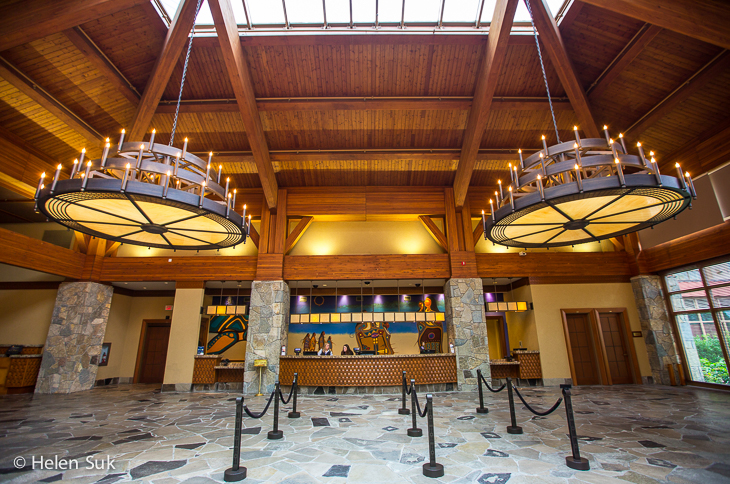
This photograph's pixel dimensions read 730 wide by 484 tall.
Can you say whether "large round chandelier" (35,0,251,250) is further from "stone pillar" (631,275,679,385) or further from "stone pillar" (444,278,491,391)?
"stone pillar" (631,275,679,385)

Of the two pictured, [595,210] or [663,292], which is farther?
[663,292]

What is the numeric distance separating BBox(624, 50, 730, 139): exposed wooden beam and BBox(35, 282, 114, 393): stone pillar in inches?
771

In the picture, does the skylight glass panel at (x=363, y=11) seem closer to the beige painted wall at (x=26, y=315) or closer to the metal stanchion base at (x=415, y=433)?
the metal stanchion base at (x=415, y=433)

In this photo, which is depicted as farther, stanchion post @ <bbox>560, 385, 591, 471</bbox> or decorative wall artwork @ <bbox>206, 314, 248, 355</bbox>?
decorative wall artwork @ <bbox>206, 314, 248, 355</bbox>

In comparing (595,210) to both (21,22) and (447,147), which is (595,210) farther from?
(21,22)

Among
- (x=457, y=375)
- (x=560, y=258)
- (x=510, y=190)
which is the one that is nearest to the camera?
(x=510, y=190)

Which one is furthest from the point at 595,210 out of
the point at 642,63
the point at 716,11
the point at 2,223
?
the point at 2,223

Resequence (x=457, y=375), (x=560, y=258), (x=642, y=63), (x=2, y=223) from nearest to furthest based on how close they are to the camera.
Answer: (x=642, y=63), (x=457, y=375), (x=560, y=258), (x=2, y=223)

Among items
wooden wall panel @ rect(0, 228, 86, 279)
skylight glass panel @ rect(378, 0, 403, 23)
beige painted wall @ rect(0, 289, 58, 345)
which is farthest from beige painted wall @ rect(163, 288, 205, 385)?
skylight glass panel @ rect(378, 0, 403, 23)

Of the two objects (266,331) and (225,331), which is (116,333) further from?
(266,331)

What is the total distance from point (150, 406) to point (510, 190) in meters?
10.8

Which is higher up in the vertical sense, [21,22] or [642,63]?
[642,63]

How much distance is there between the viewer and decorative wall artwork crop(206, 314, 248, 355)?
14703 mm

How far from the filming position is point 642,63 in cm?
884
